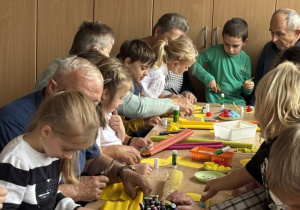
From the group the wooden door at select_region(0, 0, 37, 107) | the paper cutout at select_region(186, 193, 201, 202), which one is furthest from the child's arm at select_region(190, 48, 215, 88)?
the paper cutout at select_region(186, 193, 201, 202)

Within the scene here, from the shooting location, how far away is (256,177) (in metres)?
1.99

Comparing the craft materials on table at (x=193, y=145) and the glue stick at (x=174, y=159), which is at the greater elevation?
the glue stick at (x=174, y=159)

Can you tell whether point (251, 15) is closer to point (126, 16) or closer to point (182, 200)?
point (126, 16)

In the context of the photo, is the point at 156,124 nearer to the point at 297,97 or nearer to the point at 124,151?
the point at 124,151

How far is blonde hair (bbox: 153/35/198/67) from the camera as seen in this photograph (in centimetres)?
380

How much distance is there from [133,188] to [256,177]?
518mm

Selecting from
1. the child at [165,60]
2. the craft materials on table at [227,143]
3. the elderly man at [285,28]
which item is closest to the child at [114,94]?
the craft materials on table at [227,143]

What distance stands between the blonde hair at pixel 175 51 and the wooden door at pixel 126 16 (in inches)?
56.2

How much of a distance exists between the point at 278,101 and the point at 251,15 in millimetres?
3465

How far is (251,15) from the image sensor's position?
511 centimetres

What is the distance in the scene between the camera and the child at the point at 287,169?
3.85 feet

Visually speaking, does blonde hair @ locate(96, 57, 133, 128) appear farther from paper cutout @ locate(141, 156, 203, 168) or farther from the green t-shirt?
the green t-shirt

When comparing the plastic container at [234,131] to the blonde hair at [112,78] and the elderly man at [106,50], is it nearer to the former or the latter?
the elderly man at [106,50]

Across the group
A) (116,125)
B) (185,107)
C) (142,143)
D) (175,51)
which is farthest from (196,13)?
(142,143)
